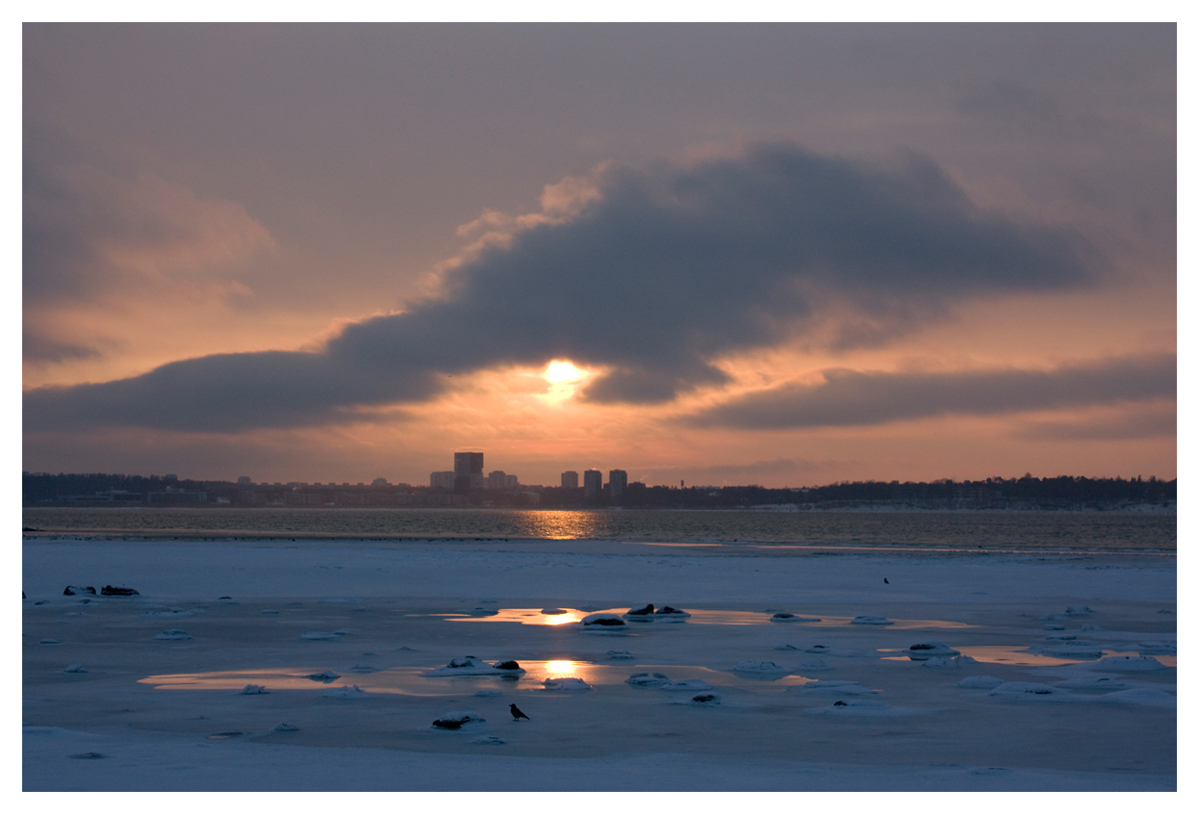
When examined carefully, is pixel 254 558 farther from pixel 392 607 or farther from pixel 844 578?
pixel 844 578

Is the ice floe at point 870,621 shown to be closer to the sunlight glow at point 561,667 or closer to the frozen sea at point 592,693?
the frozen sea at point 592,693

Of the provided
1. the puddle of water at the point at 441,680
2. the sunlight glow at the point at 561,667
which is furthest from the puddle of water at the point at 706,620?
the puddle of water at the point at 441,680

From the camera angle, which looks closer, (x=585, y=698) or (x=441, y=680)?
(x=585, y=698)

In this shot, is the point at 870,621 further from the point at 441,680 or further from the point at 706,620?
the point at 441,680

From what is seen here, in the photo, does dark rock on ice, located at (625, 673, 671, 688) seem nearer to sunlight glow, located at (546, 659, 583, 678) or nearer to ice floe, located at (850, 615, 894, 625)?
sunlight glow, located at (546, 659, 583, 678)

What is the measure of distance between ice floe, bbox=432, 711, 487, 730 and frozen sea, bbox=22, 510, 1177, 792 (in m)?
0.04

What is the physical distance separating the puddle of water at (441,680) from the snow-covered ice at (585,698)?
0.08 m

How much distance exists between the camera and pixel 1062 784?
8.76m

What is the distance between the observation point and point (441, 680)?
13938mm

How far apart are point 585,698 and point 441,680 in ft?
8.08

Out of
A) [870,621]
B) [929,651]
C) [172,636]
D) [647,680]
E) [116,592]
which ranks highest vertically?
[647,680]

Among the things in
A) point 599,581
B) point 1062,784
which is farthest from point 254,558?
point 1062,784

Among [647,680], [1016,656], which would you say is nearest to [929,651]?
[1016,656]

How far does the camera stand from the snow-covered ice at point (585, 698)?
9.01 meters
